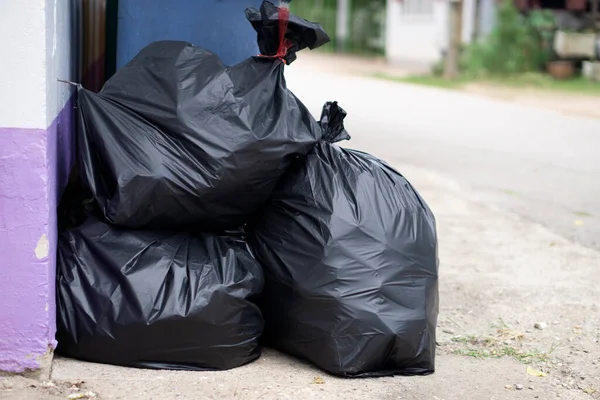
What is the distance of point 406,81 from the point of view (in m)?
17.1

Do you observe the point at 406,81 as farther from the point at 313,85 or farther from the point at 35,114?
the point at 35,114

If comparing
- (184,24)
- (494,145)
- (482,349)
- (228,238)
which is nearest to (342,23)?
(494,145)

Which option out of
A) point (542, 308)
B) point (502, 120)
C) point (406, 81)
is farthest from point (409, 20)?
point (542, 308)

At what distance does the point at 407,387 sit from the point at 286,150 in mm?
908

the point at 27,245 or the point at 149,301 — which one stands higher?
the point at 27,245

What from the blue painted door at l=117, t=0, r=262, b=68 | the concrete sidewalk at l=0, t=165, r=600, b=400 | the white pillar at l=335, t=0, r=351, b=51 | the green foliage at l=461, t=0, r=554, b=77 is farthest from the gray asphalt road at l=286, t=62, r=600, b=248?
the white pillar at l=335, t=0, r=351, b=51

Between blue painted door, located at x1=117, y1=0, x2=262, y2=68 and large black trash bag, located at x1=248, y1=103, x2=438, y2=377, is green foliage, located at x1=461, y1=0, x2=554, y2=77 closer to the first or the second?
blue painted door, located at x1=117, y1=0, x2=262, y2=68

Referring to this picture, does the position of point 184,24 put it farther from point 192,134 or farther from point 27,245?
point 27,245

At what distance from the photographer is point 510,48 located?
1831 cm

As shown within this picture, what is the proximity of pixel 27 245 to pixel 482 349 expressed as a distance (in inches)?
72.4

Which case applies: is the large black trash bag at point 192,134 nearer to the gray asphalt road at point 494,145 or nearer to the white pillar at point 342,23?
the gray asphalt road at point 494,145

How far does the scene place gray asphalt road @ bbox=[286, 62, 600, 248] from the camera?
6359 mm

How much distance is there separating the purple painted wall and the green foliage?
52.6 ft

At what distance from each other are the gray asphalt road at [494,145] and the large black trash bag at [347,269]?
2.66 metres
